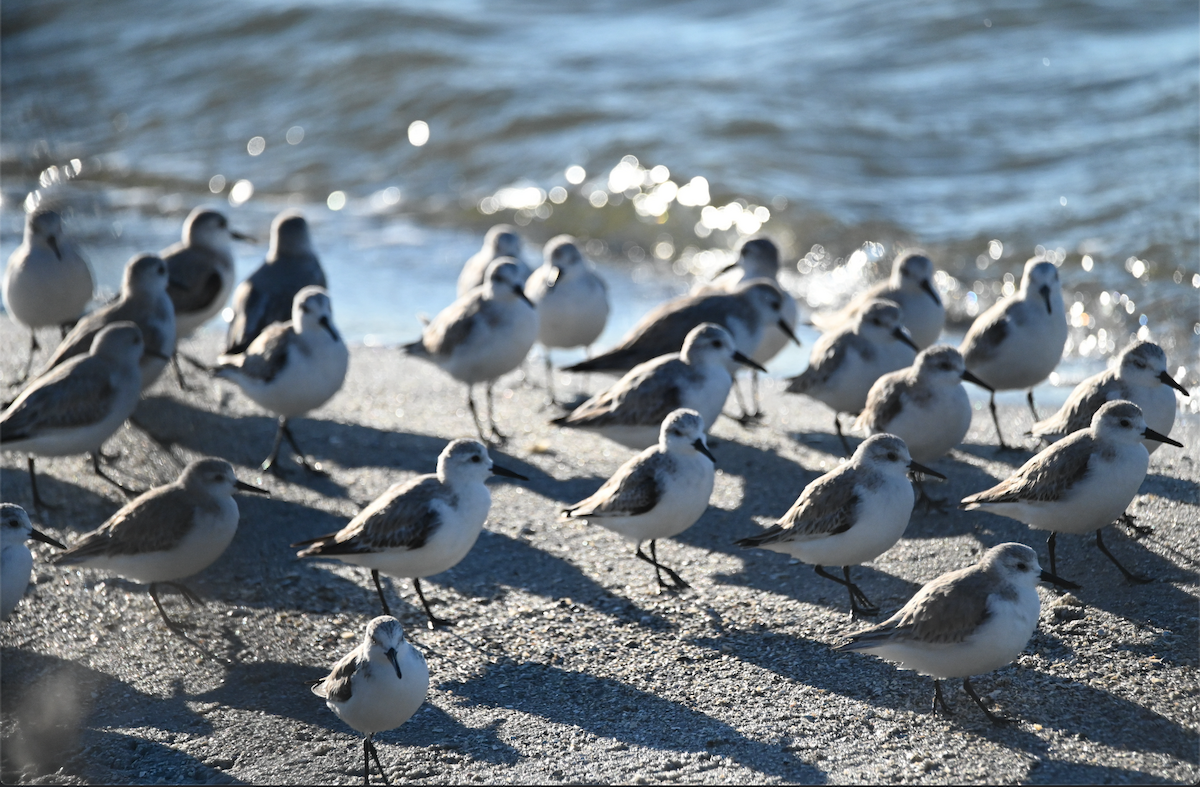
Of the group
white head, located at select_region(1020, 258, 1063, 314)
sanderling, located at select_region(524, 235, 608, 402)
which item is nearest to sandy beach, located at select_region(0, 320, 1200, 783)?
white head, located at select_region(1020, 258, 1063, 314)

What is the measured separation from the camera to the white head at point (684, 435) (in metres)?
5.56

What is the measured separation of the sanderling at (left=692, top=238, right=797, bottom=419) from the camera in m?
7.99

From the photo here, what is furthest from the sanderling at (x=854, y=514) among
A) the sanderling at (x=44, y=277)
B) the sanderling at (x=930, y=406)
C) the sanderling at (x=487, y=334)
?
the sanderling at (x=44, y=277)

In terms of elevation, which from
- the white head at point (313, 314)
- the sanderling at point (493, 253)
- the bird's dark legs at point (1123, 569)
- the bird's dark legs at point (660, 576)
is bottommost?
the bird's dark legs at point (660, 576)

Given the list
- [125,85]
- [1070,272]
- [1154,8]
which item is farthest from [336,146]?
[1154,8]

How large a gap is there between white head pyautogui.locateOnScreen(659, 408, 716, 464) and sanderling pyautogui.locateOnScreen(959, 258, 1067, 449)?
2.05 meters

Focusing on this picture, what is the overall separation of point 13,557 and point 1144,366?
205 inches

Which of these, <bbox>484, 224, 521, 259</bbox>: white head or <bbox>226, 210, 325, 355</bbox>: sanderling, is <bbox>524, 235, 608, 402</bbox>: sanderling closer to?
<bbox>484, 224, 521, 259</bbox>: white head

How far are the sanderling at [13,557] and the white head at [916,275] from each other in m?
5.27

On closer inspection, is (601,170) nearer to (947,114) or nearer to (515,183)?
(515,183)

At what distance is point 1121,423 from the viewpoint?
5.10m

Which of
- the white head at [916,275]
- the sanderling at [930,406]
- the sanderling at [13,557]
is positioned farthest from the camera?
the white head at [916,275]

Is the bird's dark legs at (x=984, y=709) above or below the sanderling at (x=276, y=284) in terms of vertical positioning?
below

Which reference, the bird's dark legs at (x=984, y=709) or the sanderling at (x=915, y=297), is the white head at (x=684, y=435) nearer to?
the bird's dark legs at (x=984, y=709)
